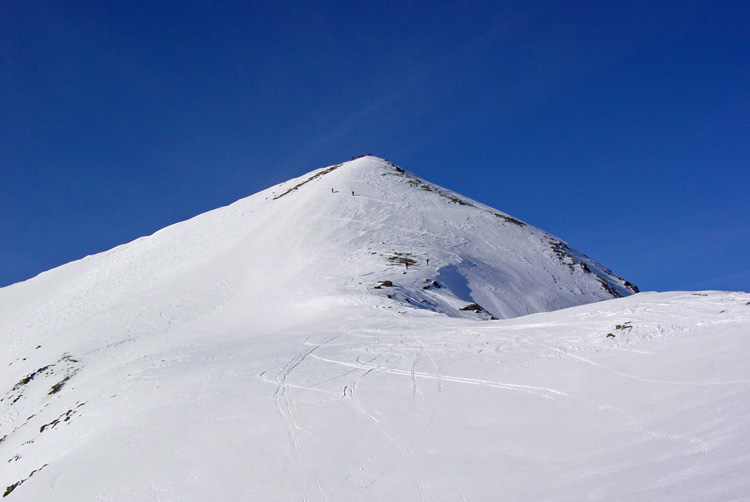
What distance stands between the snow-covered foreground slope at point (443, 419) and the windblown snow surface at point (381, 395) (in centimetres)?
4

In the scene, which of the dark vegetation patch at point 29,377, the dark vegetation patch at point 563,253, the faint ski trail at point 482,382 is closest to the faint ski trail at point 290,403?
the faint ski trail at point 482,382

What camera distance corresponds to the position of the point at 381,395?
11766mm

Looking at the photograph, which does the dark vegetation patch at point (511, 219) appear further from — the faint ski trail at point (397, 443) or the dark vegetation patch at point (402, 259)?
the faint ski trail at point (397, 443)

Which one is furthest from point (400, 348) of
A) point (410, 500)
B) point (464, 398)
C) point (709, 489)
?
point (709, 489)

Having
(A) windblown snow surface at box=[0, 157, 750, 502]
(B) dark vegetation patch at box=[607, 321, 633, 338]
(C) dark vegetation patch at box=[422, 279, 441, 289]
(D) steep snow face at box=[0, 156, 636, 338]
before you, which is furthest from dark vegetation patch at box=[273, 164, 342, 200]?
(B) dark vegetation patch at box=[607, 321, 633, 338]

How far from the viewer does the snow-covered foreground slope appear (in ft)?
24.0

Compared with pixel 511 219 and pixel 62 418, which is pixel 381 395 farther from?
A: pixel 511 219

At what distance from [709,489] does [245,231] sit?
40146 mm

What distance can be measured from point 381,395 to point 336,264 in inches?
806

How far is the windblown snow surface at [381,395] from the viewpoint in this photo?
7664 mm

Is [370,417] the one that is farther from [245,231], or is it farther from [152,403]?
[245,231]

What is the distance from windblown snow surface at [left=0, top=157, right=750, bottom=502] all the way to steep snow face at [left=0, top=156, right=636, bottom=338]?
341mm

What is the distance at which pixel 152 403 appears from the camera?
47.4ft

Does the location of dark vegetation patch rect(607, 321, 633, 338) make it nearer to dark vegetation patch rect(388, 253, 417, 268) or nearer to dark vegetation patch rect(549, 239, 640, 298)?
dark vegetation patch rect(388, 253, 417, 268)
